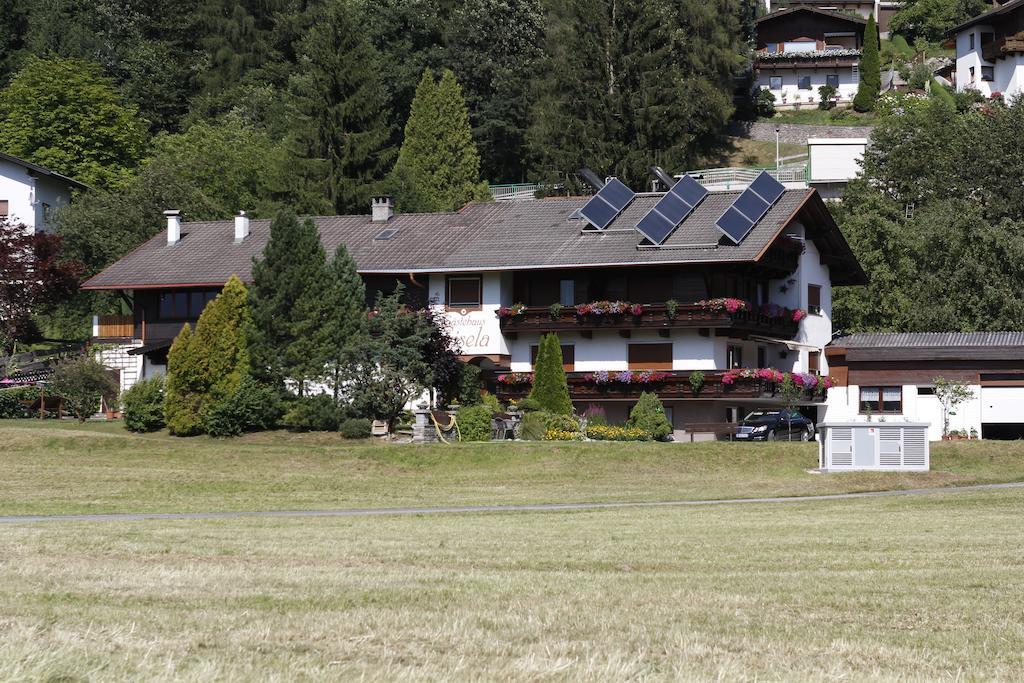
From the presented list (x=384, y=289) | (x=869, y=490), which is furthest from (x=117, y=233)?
(x=869, y=490)

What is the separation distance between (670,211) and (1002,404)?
14.0m

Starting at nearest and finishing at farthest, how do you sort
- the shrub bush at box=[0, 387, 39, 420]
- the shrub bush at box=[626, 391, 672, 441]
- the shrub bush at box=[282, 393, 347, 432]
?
the shrub bush at box=[282, 393, 347, 432]
the shrub bush at box=[626, 391, 672, 441]
the shrub bush at box=[0, 387, 39, 420]

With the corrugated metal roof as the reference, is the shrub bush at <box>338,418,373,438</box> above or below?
below

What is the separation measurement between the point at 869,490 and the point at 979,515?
30.8 ft

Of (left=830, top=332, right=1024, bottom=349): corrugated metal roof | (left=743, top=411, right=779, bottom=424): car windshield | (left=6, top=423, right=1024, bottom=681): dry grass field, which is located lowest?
(left=6, top=423, right=1024, bottom=681): dry grass field

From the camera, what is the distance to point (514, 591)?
1614 cm

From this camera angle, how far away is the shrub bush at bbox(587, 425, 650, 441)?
164ft

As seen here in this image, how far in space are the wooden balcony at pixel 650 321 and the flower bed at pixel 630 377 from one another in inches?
76.7

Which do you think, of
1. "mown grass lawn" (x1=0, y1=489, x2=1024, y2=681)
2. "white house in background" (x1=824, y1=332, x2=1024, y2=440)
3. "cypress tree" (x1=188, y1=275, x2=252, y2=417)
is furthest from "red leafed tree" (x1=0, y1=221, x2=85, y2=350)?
"mown grass lawn" (x1=0, y1=489, x2=1024, y2=681)

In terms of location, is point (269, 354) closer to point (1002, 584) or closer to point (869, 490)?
point (869, 490)

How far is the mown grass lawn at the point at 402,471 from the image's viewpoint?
35.8 metres

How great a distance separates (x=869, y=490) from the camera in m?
38.4

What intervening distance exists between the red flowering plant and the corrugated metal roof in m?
13.2

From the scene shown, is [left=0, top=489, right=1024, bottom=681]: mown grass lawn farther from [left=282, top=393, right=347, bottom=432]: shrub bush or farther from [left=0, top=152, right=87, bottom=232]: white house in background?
[left=0, top=152, right=87, bottom=232]: white house in background
